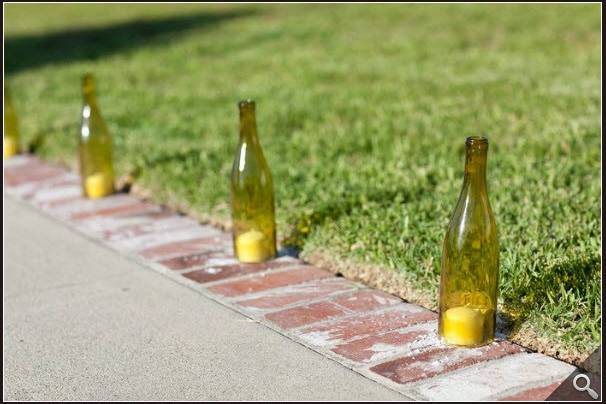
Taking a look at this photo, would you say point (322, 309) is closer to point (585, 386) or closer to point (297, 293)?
point (297, 293)

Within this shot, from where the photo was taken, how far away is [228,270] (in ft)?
13.7

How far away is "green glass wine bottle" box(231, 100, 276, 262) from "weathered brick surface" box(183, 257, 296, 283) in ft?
0.18

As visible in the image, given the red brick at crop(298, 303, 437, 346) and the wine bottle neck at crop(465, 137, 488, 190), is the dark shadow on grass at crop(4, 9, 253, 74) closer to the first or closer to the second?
the red brick at crop(298, 303, 437, 346)

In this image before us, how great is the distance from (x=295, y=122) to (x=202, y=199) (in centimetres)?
190

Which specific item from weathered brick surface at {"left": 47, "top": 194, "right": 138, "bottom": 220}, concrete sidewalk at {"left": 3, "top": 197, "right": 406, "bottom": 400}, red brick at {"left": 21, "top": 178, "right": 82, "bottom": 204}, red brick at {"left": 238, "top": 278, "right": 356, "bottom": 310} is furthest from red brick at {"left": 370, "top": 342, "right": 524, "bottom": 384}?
red brick at {"left": 21, "top": 178, "right": 82, "bottom": 204}

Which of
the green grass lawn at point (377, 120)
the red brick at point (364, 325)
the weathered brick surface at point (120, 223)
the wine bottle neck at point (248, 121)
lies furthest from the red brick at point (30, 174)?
the red brick at point (364, 325)

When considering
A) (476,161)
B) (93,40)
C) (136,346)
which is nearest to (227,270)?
(136,346)

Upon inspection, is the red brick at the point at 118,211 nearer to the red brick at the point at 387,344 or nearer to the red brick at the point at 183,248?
the red brick at the point at 183,248

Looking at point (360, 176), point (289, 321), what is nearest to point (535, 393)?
point (289, 321)

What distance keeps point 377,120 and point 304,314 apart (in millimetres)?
3256

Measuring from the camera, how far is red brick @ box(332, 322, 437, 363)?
323 cm

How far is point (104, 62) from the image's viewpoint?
1030 centimetres

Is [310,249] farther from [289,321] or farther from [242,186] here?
[289,321]

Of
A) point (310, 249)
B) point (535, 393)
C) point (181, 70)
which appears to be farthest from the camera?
point (181, 70)
